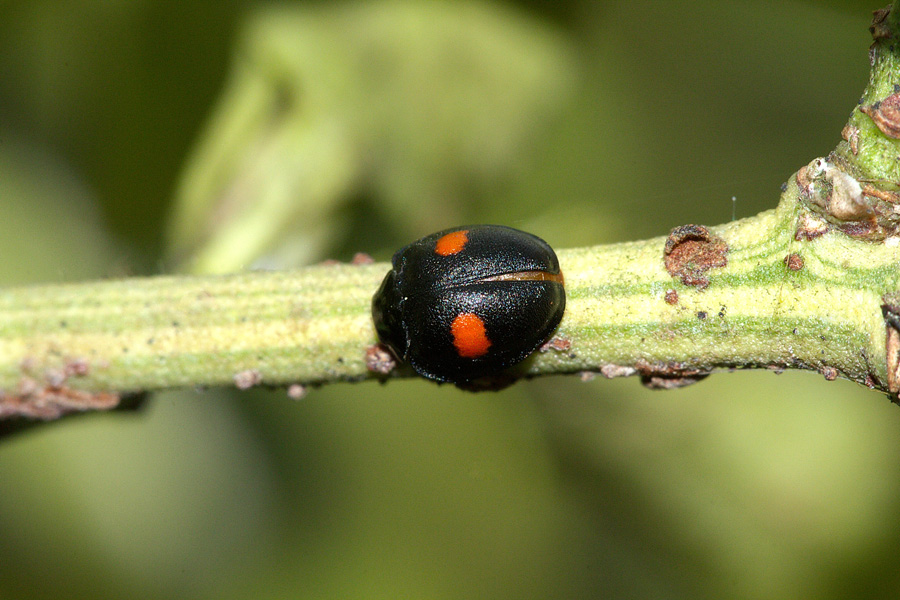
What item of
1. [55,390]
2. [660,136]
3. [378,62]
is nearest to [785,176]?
[660,136]

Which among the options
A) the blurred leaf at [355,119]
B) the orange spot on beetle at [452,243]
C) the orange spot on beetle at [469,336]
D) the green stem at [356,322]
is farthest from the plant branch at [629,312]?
the blurred leaf at [355,119]

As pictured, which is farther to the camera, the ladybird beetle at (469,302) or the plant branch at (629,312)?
the ladybird beetle at (469,302)

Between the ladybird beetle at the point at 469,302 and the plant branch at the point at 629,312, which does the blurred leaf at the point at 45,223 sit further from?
the ladybird beetle at the point at 469,302

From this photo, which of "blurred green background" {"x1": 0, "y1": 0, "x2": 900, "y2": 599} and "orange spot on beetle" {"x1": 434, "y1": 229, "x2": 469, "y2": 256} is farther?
"blurred green background" {"x1": 0, "y1": 0, "x2": 900, "y2": 599}

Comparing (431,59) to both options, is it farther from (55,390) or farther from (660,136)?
(55,390)

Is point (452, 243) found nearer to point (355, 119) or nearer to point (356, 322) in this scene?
point (356, 322)

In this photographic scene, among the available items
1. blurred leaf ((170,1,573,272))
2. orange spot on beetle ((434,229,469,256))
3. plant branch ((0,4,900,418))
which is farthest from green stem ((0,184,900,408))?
blurred leaf ((170,1,573,272))

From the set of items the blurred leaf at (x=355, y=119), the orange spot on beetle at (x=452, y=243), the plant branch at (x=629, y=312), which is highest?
the blurred leaf at (x=355, y=119)

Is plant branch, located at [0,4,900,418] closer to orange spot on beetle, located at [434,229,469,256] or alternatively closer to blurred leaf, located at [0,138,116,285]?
orange spot on beetle, located at [434,229,469,256]
